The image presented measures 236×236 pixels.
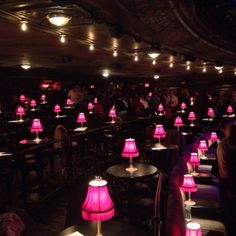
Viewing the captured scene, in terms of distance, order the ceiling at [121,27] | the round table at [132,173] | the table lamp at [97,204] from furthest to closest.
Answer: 1. the round table at [132,173]
2. the ceiling at [121,27]
3. the table lamp at [97,204]

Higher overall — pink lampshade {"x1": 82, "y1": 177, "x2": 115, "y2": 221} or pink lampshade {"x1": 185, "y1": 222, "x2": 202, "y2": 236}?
pink lampshade {"x1": 82, "y1": 177, "x2": 115, "y2": 221}

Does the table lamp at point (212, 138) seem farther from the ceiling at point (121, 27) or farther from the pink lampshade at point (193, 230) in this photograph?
the pink lampshade at point (193, 230)

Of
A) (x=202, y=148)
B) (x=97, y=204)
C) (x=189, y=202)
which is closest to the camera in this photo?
(x=97, y=204)

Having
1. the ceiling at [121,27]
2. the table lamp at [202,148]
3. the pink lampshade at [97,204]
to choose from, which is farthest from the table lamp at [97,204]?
the table lamp at [202,148]

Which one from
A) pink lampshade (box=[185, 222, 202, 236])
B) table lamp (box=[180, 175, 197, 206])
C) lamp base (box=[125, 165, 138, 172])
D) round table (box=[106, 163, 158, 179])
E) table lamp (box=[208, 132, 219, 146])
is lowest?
pink lampshade (box=[185, 222, 202, 236])

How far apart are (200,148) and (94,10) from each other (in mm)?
3250

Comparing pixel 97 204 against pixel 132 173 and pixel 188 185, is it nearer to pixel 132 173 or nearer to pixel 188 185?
pixel 188 185

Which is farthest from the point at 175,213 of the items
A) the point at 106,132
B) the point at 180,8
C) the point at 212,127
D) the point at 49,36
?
the point at 212,127

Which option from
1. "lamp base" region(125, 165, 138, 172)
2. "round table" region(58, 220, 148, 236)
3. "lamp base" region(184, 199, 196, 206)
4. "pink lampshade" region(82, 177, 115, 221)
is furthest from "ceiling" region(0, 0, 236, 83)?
"lamp base" region(184, 199, 196, 206)

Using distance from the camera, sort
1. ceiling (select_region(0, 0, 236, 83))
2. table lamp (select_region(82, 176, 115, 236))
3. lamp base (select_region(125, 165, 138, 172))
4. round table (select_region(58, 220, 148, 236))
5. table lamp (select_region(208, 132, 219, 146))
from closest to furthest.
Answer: table lamp (select_region(82, 176, 115, 236)) → round table (select_region(58, 220, 148, 236)) → ceiling (select_region(0, 0, 236, 83)) → lamp base (select_region(125, 165, 138, 172)) → table lamp (select_region(208, 132, 219, 146))

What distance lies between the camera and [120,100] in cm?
1292

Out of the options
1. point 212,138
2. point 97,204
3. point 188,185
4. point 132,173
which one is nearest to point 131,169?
point 132,173

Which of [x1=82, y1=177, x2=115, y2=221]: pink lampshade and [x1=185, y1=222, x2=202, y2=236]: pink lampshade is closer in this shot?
[x1=82, y1=177, x2=115, y2=221]: pink lampshade

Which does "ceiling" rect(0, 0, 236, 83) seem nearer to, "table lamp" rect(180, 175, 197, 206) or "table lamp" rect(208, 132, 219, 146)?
"table lamp" rect(208, 132, 219, 146)
